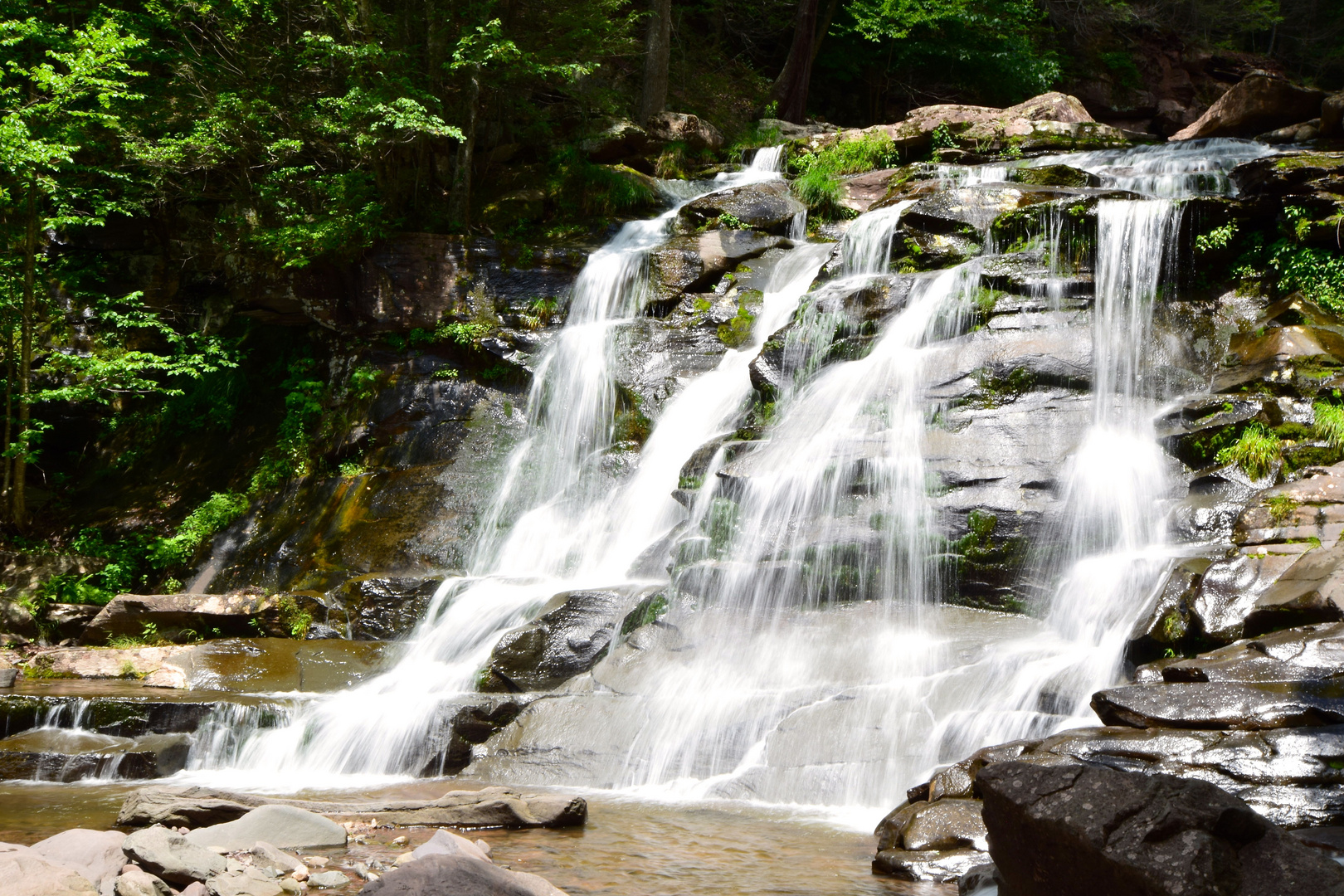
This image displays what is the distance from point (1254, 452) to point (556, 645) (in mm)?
6184

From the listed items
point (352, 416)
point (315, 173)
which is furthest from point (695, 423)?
point (315, 173)

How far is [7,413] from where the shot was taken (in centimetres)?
1219

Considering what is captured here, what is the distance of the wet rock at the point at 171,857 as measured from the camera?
409 centimetres

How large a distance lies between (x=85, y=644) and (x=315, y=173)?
8.46 m

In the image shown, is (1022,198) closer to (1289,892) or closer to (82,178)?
(1289,892)

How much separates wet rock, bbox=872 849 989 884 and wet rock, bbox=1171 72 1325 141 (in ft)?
48.0

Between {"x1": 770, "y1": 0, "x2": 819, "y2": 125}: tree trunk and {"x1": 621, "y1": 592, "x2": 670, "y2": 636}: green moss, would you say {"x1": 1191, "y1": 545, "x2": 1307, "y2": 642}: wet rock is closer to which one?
{"x1": 621, "y1": 592, "x2": 670, "y2": 636}: green moss

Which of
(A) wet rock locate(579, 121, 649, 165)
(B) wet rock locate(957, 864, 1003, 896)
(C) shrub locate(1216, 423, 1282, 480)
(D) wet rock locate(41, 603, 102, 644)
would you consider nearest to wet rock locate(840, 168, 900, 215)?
(A) wet rock locate(579, 121, 649, 165)

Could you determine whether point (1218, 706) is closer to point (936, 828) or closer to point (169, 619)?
point (936, 828)

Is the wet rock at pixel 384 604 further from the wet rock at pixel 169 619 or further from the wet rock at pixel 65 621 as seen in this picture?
the wet rock at pixel 65 621

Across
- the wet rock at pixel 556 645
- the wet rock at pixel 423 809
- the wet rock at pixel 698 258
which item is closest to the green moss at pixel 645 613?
the wet rock at pixel 556 645

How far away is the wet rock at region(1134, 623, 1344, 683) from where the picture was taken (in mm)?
5273

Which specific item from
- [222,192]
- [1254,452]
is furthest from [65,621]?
[1254,452]

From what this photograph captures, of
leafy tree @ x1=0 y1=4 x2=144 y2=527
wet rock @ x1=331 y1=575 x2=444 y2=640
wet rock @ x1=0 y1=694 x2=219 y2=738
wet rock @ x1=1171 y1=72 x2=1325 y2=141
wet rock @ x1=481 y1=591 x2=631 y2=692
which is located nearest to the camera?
wet rock @ x1=0 y1=694 x2=219 y2=738
